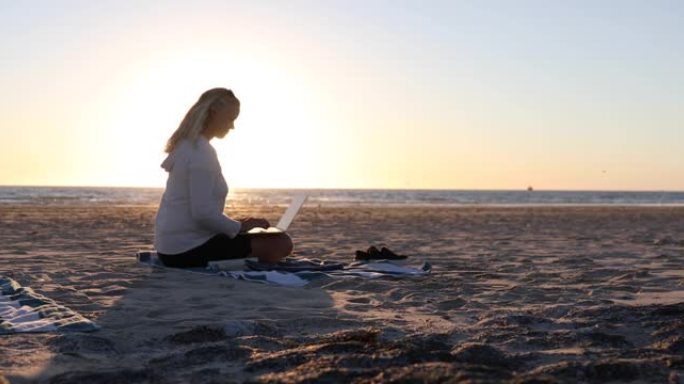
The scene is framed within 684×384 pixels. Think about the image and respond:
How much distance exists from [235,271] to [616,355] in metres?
3.23

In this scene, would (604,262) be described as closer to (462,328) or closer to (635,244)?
(635,244)

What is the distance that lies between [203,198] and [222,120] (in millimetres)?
602

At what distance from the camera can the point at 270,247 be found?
5.79 metres

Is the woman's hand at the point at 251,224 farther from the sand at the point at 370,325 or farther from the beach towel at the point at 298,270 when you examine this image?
the sand at the point at 370,325

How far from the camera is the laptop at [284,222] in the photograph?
576 cm

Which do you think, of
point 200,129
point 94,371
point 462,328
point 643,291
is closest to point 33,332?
point 94,371

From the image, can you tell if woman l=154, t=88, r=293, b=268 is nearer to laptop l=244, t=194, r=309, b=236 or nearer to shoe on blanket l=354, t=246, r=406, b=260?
laptop l=244, t=194, r=309, b=236

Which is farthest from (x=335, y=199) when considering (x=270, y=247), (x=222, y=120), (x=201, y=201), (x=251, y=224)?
(x=201, y=201)

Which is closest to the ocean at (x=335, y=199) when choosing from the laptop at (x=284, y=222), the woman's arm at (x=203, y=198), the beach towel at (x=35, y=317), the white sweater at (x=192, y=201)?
the laptop at (x=284, y=222)

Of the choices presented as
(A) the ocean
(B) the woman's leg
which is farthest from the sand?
(A) the ocean

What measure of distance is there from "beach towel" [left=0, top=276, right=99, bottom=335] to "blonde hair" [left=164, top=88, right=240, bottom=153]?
1.70 meters

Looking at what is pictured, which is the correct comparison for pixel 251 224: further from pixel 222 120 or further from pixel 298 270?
pixel 222 120

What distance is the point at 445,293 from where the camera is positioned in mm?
4707

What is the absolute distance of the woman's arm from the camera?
5.28 metres
